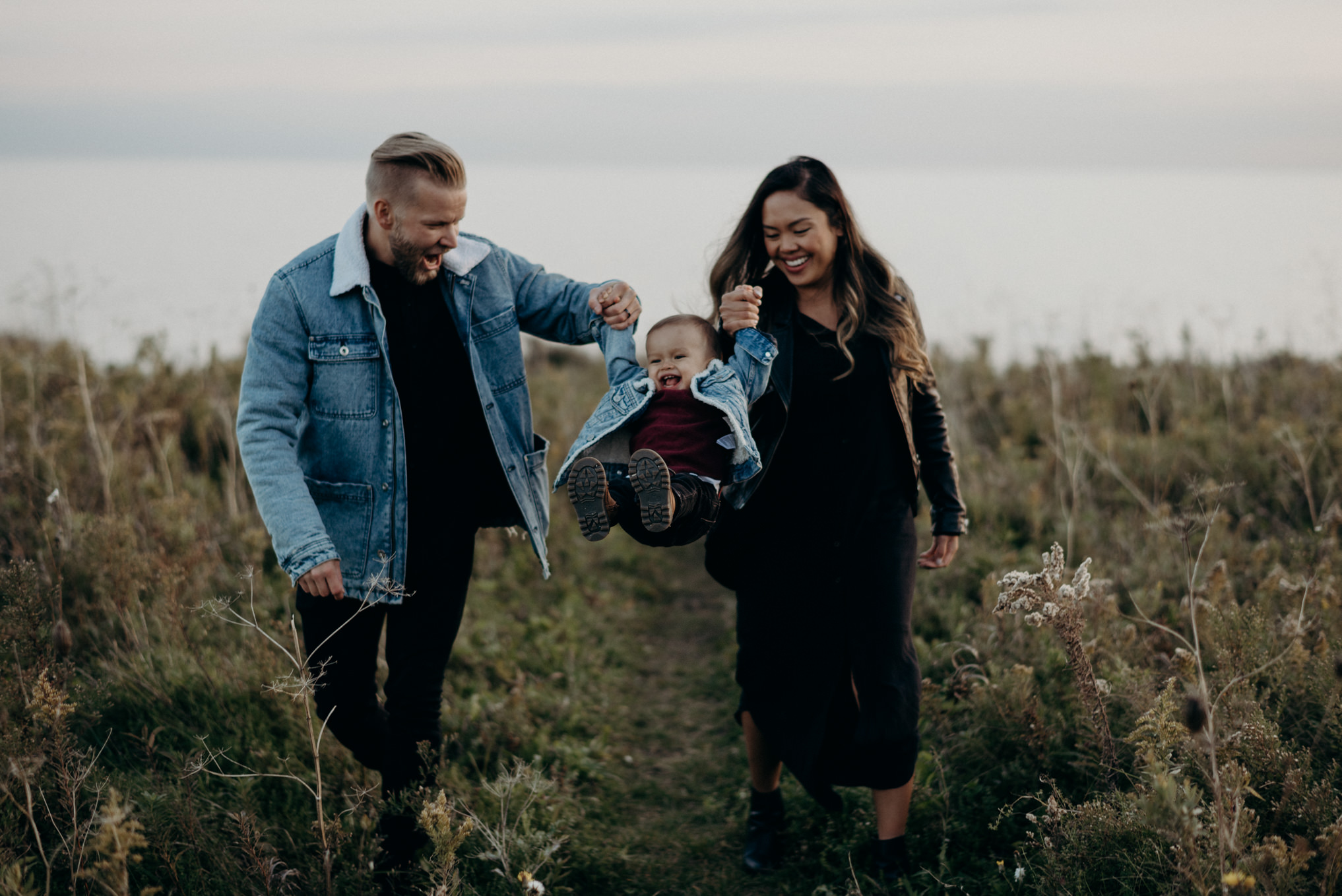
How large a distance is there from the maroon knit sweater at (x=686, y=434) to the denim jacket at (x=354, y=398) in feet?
1.11

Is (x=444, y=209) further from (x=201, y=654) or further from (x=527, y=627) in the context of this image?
(x=527, y=627)

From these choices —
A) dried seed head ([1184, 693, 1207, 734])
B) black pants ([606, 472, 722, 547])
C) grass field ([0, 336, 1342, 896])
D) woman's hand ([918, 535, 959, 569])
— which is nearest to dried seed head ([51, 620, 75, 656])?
grass field ([0, 336, 1342, 896])

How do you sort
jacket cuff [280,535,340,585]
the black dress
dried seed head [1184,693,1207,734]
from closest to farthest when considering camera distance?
dried seed head [1184,693,1207,734] < jacket cuff [280,535,340,585] < the black dress

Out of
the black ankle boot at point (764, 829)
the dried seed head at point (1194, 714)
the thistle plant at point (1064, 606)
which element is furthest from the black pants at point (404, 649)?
the dried seed head at point (1194, 714)

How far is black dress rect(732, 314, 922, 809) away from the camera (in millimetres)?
3496

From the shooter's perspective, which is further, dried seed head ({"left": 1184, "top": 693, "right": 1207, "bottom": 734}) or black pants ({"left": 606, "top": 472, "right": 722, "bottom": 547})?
black pants ({"left": 606, "top": 472, "right": 722, "bottom": 547})

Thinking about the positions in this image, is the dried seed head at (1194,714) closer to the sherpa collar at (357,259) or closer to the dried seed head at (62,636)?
the sherpa collar at (357,259)

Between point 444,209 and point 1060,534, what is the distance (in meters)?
4.37

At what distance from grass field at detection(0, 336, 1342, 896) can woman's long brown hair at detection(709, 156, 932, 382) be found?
3.19 ft

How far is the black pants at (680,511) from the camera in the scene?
9.86 feet

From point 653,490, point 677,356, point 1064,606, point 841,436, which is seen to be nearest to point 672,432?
point 677,356

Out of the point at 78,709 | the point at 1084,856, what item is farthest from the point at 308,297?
the point at 1084,856

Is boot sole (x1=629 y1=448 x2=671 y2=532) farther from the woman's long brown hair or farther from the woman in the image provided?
the woman's long brown hair

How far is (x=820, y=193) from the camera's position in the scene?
3562 mm
